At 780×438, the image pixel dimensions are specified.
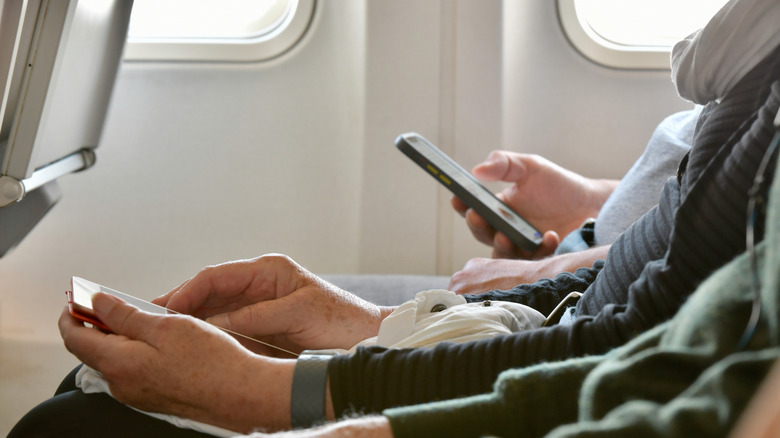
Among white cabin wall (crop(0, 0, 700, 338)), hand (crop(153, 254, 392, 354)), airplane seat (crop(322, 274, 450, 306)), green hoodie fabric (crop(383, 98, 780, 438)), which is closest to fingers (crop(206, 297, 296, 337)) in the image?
hand (crop(153, 254, 392, 354))

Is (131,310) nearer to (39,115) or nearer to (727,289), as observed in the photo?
(727,289)

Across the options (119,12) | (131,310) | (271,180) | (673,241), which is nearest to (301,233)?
(271,180)

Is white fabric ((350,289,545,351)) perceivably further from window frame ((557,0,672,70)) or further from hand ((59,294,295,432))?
window frame ((557,0,672,70))

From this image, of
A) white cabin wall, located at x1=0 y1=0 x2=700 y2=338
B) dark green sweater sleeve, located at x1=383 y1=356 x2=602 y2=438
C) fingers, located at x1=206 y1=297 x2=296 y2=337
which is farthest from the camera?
white cabin wall, located at x1=0 y1=0 x2=700 y2=338

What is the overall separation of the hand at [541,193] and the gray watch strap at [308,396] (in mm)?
1026

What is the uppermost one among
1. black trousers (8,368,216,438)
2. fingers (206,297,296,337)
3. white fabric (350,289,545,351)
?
white fabric (350,289,545,351)

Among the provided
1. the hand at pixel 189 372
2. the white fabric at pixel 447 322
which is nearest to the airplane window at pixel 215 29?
the white fabric at pixel 447 322

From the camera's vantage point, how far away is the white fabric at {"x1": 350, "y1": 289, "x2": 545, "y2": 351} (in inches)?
27.9

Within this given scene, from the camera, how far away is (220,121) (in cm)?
206

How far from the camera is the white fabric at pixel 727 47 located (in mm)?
625

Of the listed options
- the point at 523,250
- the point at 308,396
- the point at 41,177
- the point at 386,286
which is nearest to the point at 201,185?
the point at 41,177

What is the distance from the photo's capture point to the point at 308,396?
60cm

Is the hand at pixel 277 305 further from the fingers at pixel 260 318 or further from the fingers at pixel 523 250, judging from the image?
the fingers at pixel 523 250

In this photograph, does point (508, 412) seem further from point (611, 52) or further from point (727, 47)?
point (611, 52)
